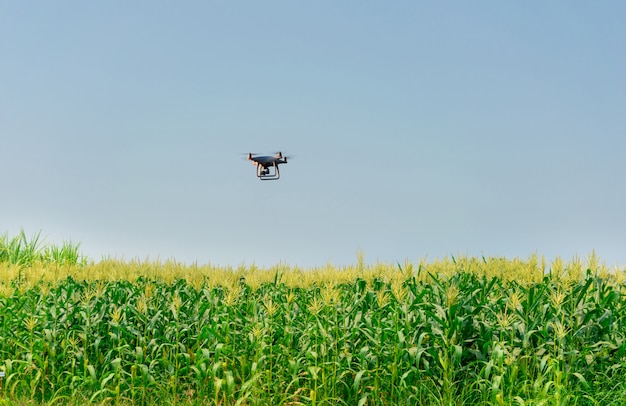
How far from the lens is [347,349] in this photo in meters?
7.06

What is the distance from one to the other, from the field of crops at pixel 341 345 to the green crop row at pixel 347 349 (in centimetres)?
2

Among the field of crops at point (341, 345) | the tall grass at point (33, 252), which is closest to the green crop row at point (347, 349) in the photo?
the field of crops at point (341, 345)

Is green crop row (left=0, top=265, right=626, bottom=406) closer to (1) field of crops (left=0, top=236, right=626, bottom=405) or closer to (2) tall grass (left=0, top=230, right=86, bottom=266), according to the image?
(1) field of crops (left=0, top=236, right=626, bottom=405)

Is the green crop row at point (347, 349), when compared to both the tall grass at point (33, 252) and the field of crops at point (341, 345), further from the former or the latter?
the tall grass at point (33, 252)

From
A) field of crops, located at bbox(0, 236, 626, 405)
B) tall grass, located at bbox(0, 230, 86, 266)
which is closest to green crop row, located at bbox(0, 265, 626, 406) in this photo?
field of crops, located at bbox(0, 236, 626, 405)

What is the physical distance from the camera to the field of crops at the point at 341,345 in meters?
6.71

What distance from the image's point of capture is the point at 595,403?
6531 mm

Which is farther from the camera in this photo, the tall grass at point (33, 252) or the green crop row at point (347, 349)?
the tall grass at point (33, 252)

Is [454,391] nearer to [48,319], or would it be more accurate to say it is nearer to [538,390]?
[538,390]

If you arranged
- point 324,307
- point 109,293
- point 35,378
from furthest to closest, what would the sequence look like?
point 109,293
point 35,378
point 324,307

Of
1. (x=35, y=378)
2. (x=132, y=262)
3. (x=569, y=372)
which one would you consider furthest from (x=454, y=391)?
A: (x=132, y=262)

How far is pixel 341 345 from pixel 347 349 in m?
0.09

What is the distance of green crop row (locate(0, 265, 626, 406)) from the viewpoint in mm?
6703

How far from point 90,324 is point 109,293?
1.11m
